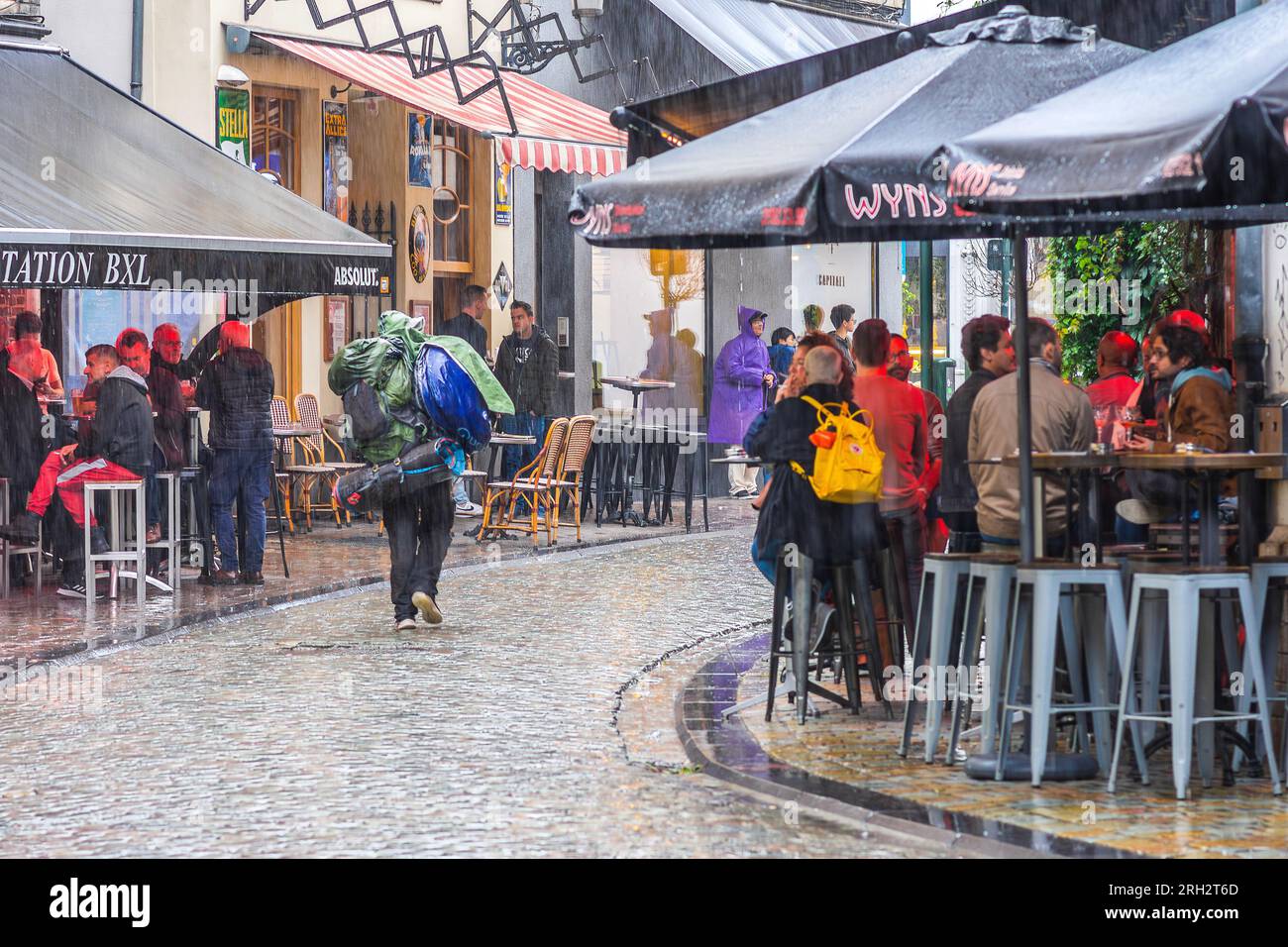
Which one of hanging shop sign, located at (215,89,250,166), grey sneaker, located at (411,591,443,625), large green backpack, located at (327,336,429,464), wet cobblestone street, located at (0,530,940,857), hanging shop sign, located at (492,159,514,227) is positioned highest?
hanging shop sign, located at (215,89,250,166)

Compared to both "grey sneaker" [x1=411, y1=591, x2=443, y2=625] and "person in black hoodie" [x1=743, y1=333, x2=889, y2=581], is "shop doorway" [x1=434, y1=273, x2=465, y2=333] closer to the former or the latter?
"grey sneaker" [x1=411, y1=591, x2=443, y2=625]

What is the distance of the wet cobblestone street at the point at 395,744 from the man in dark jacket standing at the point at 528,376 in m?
5.77

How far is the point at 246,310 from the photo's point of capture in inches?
684

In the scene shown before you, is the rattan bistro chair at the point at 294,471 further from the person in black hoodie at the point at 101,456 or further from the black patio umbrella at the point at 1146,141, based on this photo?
the black patio umbrella at the point at 1146,141

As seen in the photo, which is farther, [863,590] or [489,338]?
[489,338]

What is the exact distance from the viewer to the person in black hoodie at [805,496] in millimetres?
9008

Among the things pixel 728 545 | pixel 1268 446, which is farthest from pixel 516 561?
pixel 1268 446

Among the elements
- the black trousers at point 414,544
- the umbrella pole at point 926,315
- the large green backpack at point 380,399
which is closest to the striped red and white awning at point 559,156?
the umbrella pole at point 926,315

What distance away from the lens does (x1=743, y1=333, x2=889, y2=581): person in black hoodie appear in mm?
9008

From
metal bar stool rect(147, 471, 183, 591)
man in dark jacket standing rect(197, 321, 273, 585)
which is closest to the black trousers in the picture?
metal bar stool rect(147, 471, 183, 591)

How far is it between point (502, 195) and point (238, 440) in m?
7.93

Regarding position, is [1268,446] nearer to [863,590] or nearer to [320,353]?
[863,590]

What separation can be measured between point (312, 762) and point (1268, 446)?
A: 410cm

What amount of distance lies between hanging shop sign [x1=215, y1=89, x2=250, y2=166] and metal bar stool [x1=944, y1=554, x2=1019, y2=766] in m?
12.0
